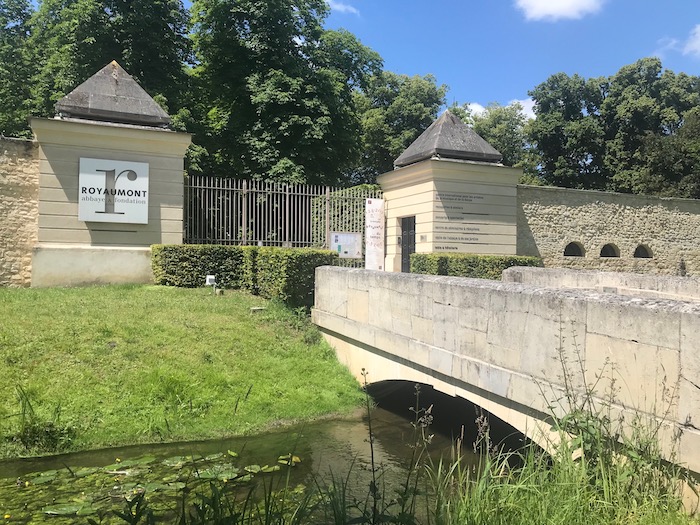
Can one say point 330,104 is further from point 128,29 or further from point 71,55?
point 71,55

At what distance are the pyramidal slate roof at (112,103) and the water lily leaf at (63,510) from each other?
35.1 feet

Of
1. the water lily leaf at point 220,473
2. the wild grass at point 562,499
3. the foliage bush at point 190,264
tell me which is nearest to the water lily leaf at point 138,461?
the water lily leaf at point 220,473

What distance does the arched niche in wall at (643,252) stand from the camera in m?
19.6

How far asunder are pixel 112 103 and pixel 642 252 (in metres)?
18.4

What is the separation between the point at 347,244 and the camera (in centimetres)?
1491

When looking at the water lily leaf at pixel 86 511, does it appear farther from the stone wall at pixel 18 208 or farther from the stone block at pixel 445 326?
the stone wall at pixel 18 208

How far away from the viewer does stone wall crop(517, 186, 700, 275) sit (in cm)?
1773

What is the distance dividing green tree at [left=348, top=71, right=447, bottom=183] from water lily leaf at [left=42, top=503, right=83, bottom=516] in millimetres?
28530

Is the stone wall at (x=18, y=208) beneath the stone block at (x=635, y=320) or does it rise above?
above

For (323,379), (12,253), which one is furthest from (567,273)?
(12,253)

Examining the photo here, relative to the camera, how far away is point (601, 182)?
31.6 meters

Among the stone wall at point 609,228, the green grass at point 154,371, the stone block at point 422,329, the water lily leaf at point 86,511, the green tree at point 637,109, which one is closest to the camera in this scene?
the water lily leaf at point 86,511

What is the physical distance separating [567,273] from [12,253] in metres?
11.9

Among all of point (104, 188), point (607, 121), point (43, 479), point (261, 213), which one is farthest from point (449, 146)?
point (607, 121)
